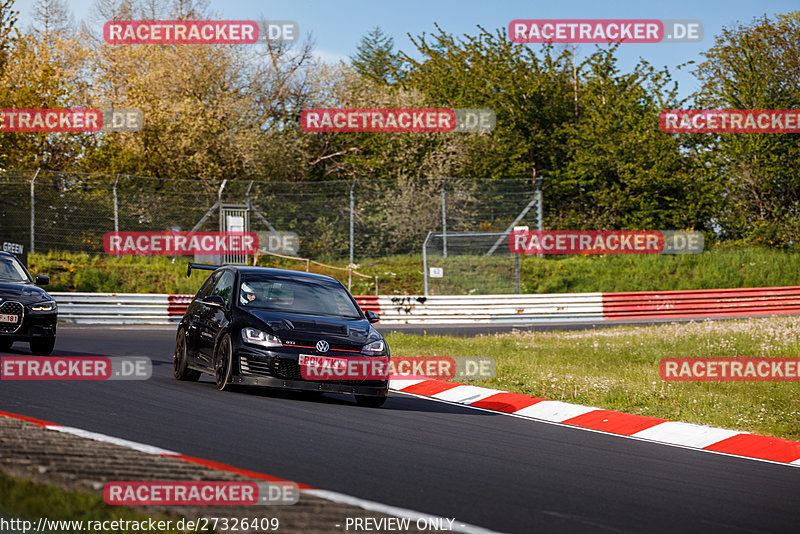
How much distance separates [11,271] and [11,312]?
1249 millimetres

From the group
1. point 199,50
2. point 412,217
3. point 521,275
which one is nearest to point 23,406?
point 412,217

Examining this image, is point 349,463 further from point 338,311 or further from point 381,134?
point 381,134

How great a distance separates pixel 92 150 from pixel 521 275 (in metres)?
17.1

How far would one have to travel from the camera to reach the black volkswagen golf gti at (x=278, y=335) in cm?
1071

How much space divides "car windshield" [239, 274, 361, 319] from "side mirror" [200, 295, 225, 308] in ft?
0.77

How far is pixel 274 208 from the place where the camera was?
3102cm

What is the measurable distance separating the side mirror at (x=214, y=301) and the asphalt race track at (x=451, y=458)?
1007 mm

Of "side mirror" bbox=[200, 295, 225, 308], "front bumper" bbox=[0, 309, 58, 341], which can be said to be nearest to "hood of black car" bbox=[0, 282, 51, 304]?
"front bumper" bbox=[0, 309, 58, 341]

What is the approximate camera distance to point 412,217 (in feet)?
106

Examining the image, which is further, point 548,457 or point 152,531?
point 548,457

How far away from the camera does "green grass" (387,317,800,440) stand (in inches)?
457
